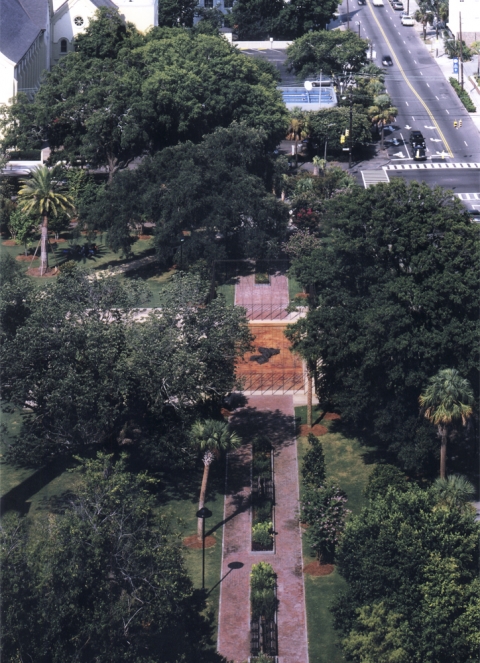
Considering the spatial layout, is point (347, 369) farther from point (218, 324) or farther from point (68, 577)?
point (68, 577)

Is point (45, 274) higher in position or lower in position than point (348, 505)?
higher

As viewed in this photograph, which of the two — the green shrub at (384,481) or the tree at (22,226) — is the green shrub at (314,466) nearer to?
the green shrub at (384,481)

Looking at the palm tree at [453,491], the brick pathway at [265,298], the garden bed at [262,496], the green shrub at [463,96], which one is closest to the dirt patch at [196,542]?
the garden bed at [262,496]

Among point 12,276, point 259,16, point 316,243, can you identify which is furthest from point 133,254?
point 259,16

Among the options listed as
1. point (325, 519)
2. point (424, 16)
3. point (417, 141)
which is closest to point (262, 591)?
point (325, 519)

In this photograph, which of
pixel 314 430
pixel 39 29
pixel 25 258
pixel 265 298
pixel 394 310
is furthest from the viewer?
pixel 39 29

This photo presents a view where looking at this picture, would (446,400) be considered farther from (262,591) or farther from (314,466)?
(262,591)
